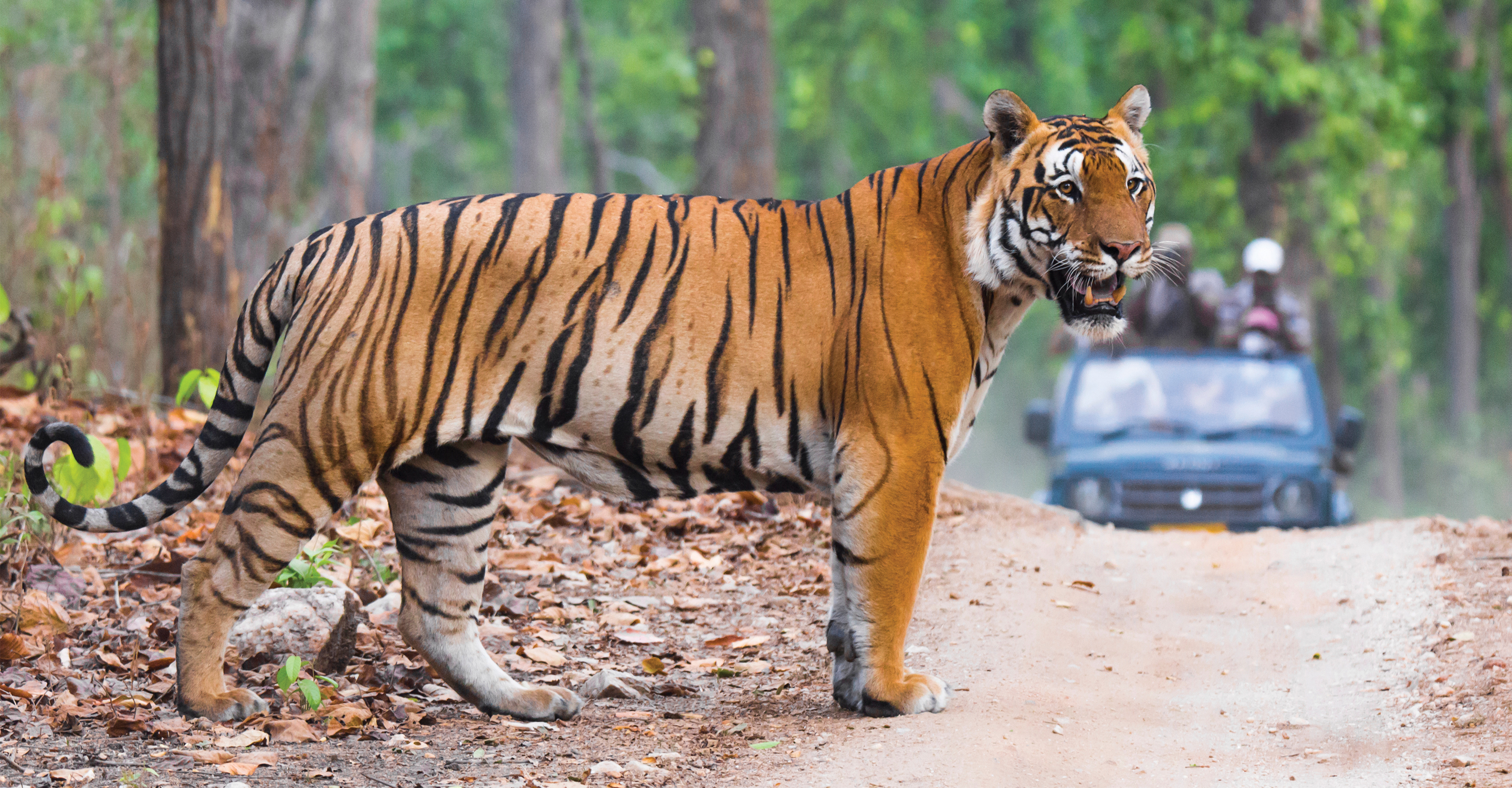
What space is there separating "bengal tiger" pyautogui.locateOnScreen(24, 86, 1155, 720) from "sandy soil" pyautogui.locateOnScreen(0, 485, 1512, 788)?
30cm

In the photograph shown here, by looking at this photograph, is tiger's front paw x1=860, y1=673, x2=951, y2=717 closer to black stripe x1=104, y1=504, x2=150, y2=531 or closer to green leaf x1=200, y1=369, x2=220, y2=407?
black stripe x1=104, y1=504, x2=150, y2=531

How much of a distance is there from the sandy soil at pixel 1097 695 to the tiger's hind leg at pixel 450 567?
0.37 ft

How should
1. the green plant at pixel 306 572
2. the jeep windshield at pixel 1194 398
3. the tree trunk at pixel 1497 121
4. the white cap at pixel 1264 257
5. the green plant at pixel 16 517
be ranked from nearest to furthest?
the green plant at pixel 306 572
the green plant at pixel 16 517
the jeep windshield at pixel 1194 398
the white cap at pixel 1264 257
the tree trunk at pixel 1497 121

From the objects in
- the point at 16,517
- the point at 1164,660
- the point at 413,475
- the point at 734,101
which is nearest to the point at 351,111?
the point at 734,101

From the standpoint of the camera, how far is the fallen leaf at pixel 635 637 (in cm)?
544

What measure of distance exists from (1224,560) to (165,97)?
5777 mm

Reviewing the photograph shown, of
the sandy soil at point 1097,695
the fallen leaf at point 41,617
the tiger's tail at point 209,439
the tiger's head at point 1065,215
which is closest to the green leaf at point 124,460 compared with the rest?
the fallen leaf at point 41,617

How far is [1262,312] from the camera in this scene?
1021cm

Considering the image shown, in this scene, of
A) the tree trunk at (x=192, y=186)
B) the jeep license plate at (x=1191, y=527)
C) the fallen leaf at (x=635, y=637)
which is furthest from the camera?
the jeep license plate at (x=1191, y=527)

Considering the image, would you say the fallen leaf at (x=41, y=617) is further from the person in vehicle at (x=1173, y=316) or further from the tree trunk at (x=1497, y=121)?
the tree trunk at (x=1497, y=121)

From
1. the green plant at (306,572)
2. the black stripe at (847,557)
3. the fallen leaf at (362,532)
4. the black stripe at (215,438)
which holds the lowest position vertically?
the green plant at (306,572)

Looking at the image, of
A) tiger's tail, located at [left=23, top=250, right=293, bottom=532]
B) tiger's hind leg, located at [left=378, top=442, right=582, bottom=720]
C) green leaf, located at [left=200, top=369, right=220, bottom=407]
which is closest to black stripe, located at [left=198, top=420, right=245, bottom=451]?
tiger's tail, located at [left=23, top=250, right=293, bottom=532]

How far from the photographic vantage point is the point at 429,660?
4441 millimetres

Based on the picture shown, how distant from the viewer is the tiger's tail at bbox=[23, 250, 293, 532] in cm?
411
